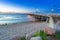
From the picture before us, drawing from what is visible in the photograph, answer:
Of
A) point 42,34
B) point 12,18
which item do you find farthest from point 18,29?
point 42,34

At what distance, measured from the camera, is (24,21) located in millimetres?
2518

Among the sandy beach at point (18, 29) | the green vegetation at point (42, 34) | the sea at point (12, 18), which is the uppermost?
the sea at point (12, 18)

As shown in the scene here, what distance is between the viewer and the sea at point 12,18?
2.43 meters

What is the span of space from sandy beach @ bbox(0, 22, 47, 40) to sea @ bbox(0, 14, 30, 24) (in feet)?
0.25

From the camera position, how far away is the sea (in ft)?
7.98

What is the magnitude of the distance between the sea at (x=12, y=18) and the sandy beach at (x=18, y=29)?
8cm

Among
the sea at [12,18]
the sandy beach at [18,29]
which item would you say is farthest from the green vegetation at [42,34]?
the sea at [12,18]

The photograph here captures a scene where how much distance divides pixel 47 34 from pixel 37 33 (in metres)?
0.21

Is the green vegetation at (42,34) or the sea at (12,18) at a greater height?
the sea at (12,18)

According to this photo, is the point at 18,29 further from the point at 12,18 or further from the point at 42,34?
the point at 42,34

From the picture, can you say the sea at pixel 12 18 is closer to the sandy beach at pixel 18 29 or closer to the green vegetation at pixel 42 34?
the sandy beach at pixel 18 29

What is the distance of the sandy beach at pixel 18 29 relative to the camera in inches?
96.9

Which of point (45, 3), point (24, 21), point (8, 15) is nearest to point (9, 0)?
point (8, 15)

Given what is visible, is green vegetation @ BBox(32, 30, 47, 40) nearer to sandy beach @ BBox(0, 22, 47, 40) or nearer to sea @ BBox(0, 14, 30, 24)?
sandy beach @ BBox(0, 22, 47, 40)
